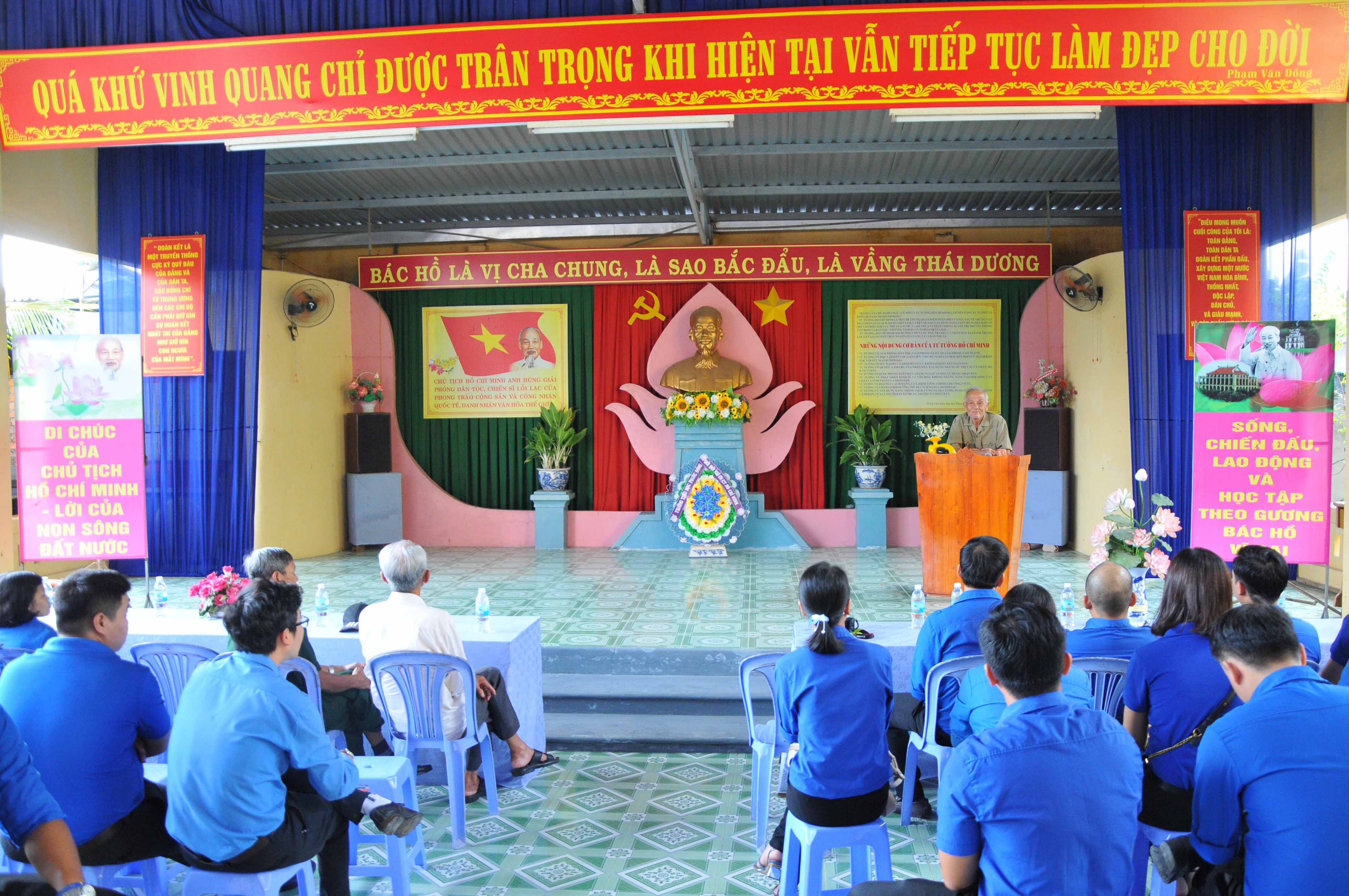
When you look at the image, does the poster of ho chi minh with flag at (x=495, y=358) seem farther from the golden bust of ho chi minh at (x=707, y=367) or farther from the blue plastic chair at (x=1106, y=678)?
the blue plastic chair at (x=1106, y=678)

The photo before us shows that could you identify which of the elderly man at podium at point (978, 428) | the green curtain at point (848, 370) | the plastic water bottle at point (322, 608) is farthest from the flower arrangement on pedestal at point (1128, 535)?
the green curtain at point (848, 370)

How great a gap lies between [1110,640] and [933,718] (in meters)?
0.58

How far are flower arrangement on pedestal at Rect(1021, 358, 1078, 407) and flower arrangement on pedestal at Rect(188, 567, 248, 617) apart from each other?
7.23m

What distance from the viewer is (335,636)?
12.2ft

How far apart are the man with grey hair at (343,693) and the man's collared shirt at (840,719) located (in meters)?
1.63

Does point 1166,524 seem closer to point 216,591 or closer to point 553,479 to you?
point 216,591

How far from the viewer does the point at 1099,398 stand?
26.1 ft

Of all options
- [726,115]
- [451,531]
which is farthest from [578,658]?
[451,531]

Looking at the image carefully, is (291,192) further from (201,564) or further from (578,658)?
(578,658)

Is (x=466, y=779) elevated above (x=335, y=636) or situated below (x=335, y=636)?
below

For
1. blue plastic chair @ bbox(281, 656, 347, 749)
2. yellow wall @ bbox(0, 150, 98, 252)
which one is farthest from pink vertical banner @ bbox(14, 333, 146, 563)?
blue plastic chair @ bbox(281, 656, 347, 749)

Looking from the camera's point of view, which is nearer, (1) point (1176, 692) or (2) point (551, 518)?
(1) point (1176, 692)

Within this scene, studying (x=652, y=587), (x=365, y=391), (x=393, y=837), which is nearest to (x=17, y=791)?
(x=393, y=837)

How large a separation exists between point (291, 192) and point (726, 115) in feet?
17.9
